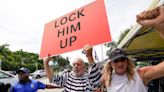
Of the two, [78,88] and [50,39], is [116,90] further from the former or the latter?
[50,39]

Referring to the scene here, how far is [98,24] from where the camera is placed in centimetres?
452

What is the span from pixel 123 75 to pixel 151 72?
0.36 meters

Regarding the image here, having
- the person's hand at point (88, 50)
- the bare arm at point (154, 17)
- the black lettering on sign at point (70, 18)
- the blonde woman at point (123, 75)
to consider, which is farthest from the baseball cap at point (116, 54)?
the black lettering on sign at point (70, 18)

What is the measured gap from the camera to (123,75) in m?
3.51

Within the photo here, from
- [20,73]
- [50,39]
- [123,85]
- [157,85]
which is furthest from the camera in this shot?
[157,85]

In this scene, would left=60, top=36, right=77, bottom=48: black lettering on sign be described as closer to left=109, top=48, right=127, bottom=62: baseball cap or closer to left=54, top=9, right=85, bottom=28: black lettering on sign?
left=54, top=9, right=85, bottom=28: black lettering on sign

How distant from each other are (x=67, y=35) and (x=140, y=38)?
6.24 ft

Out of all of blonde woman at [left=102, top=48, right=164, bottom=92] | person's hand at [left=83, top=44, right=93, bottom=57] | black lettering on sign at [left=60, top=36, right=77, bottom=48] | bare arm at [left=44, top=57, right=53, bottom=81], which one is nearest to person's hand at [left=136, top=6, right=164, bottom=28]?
blonde woman at [left=102, top=48, right=164, bottom=92]

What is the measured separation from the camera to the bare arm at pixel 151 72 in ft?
9.96

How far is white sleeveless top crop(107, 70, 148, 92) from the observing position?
11.0 ft

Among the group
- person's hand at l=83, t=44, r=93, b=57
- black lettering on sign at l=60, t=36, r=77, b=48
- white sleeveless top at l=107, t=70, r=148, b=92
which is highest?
black lettering on sign at l=60, t=36, r=77, b=48

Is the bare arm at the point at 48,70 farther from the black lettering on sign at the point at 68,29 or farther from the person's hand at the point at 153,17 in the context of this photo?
the person's hand at the point at 153,17

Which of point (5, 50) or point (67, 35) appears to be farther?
point (5, 50)

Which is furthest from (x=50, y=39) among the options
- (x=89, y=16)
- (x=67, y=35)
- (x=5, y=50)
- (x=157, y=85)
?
(x=5, y=50)
